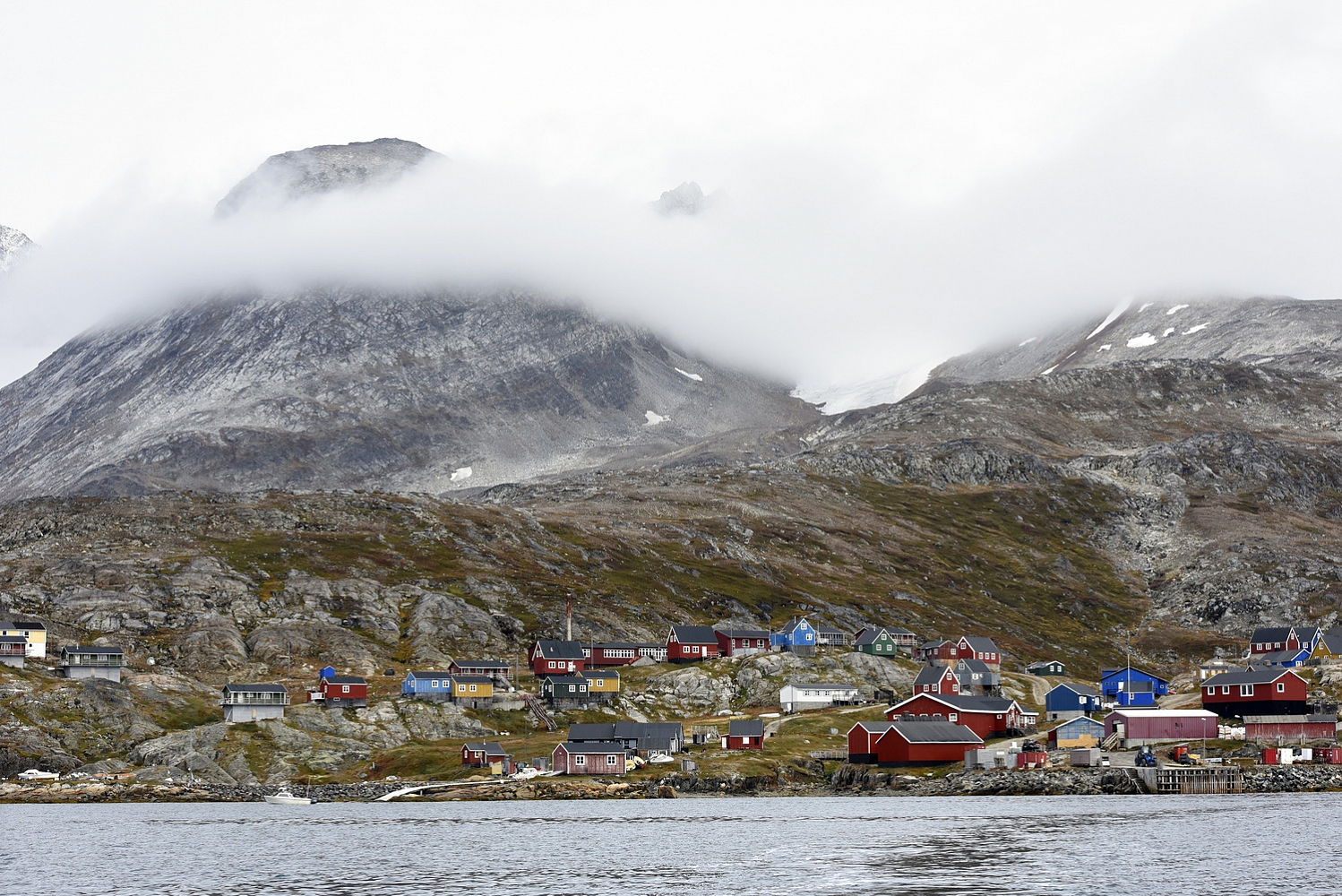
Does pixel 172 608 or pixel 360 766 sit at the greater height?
pixel 172 608

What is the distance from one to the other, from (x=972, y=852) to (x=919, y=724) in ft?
→ 181

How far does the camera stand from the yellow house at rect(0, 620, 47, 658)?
158375 millimetres

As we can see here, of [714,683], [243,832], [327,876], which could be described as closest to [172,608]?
[714,683]

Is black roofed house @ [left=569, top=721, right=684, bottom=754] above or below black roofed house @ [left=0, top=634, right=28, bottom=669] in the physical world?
below

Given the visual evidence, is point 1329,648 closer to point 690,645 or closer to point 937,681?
point 937,681

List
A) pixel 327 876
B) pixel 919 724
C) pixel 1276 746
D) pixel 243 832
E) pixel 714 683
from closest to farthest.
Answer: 1. pixel 327 876
2. pixel 243 832
3. pixel 1276 746
4. pixel 919 724
5. pixel 714 683

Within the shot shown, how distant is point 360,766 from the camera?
140 meters

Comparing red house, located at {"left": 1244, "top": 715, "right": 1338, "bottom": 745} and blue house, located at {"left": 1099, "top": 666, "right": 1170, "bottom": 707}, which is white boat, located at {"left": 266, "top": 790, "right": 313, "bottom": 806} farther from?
blue house, located at {"left": 1099, "top": 666, "right": 1170, "bottom": 707}

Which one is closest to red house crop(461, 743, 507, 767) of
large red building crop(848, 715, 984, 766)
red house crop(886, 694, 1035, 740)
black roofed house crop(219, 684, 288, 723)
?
black roofed house crop(219, 684, 288, 723)

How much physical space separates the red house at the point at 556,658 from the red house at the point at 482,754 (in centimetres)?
3524

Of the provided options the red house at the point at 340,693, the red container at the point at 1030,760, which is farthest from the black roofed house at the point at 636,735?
the red container at the point at 1030,760

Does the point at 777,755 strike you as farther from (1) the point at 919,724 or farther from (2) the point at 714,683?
(2) the point at 714,683

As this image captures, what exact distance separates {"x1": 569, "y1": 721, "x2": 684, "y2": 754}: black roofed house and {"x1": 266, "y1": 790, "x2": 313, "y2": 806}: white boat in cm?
2744

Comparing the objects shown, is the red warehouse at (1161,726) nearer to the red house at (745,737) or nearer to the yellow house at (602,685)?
the red house at (745,737)
